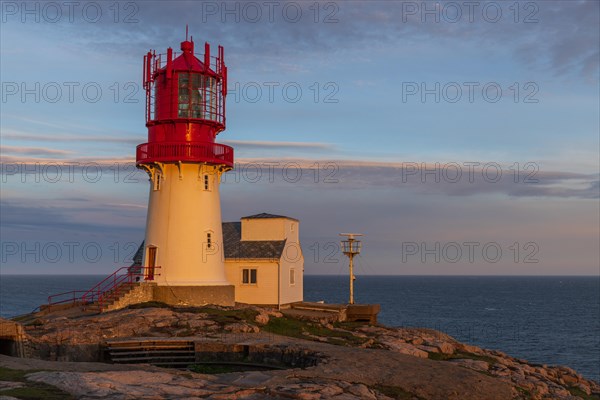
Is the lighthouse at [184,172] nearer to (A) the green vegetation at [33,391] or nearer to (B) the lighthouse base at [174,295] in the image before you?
(B) the lighthouse base at [174,295]

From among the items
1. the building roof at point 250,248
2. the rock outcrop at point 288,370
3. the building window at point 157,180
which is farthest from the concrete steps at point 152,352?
the building roof at point 250,248

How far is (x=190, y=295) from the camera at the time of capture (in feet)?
115

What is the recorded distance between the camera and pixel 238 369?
2334cm

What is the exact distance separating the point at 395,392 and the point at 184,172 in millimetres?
20858

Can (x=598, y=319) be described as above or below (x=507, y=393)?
below

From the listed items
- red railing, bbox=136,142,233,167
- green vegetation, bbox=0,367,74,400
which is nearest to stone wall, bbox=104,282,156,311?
red railing, bbox=136,142,233,167

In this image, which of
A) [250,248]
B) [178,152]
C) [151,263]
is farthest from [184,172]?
[250,248]

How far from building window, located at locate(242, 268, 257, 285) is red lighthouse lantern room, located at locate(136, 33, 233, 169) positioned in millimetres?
9598

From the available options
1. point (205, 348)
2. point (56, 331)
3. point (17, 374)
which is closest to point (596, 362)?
point (205, 348)

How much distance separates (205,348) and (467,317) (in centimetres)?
8912

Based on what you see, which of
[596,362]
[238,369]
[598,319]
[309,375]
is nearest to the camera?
[309,375]

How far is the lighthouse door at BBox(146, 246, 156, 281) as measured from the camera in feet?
118

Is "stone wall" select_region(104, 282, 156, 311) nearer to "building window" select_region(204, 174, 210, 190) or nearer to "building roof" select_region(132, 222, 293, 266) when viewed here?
"building window" select_region(204, 174, 210, 190)

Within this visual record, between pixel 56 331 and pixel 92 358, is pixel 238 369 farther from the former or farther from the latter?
pixel 56 331
